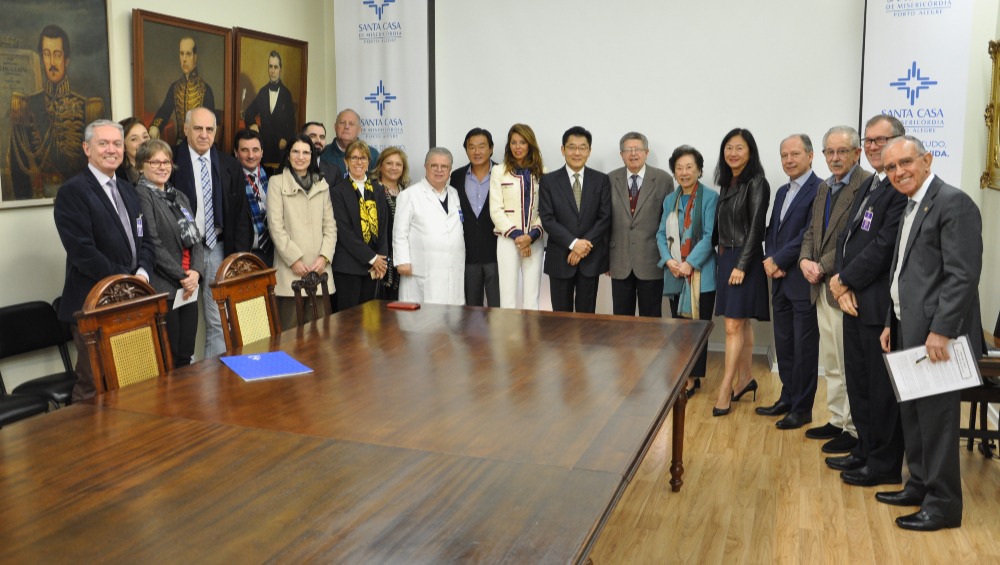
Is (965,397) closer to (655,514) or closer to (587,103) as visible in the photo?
(655,514)

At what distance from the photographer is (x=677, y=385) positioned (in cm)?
280

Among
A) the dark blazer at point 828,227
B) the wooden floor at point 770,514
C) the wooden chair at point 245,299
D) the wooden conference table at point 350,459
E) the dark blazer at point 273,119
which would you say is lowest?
the wooden floor at point 770,514

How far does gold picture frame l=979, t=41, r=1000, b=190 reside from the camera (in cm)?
504

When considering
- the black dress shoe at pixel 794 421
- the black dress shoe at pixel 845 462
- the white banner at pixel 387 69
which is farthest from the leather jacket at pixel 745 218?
the white banner at pixel 387 69

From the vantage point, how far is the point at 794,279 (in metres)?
4.68

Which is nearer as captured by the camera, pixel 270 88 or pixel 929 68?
pixel 929 68

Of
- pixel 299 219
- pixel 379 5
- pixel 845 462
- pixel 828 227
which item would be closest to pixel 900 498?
pixel 845 462

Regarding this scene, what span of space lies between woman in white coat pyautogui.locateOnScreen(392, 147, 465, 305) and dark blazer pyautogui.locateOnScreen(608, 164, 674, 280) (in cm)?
100

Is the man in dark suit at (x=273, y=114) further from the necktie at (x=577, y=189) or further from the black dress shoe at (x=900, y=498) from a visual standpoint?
the black dress shoe at (x=900, y=498)

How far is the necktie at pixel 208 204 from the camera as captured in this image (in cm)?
507

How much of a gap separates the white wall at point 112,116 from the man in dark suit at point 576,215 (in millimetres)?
2410

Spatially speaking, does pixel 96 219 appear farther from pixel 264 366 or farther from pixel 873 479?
pixel 873 479

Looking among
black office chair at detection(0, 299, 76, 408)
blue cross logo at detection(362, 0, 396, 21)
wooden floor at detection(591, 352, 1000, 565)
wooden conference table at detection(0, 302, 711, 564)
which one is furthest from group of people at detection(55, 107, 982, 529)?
blue cross logo at detection(362, 0, 396, 21)

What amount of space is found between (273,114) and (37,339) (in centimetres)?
250
